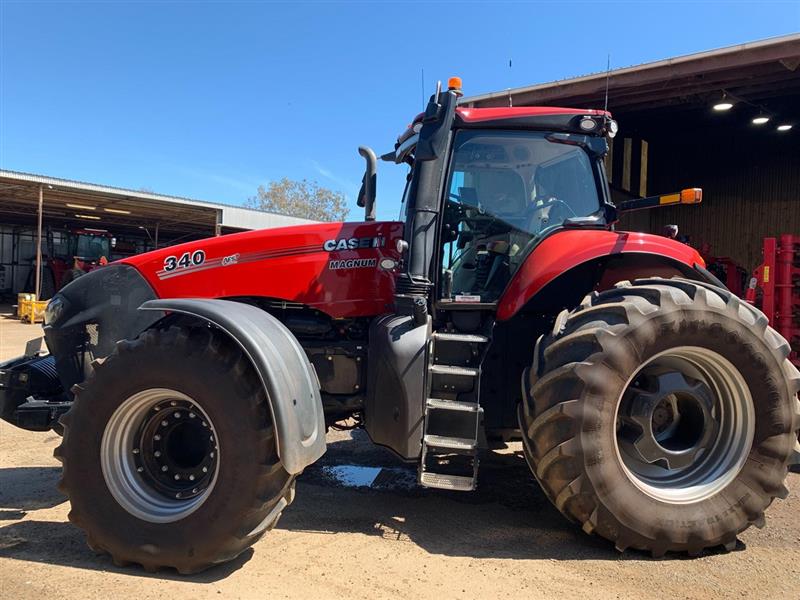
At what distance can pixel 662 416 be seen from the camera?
3.29m

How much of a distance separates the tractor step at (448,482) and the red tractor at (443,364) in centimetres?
2

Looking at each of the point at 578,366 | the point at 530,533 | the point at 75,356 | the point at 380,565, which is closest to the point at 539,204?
the point at 578,366

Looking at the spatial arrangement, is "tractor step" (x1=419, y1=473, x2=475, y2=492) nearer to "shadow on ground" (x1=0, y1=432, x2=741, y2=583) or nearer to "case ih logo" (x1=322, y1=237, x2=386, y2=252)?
"shadow on ground" (x1=0, y1=432, x2=741, y2=583)

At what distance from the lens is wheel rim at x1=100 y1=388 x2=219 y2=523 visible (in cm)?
288

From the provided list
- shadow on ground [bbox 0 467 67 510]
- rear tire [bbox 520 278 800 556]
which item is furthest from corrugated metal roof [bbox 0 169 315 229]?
rear tire [bbox 520 278 800 556]

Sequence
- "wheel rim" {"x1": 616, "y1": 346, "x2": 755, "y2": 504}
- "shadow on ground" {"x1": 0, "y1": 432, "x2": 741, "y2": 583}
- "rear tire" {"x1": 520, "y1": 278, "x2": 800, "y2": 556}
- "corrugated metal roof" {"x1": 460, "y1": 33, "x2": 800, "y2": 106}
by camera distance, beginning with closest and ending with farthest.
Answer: "rear tire" {"x1": 520, "y1": 278, "x2": 800, "y2": 556}, "shadow on ground" {"x1": 0, "y1": 432, "x2": 741, "y2": 583}, "wheel rim" {"x1": 616, "y1": 346, "x2": 755, "y2": 504}, "corrugated metal roof" {"x1": 460, "y1": 33, "x2": 800, "y2": 106}

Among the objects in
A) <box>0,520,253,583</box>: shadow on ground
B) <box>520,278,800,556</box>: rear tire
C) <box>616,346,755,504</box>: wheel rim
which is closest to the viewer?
<box>0,520,253,583</box>: shadow on ground

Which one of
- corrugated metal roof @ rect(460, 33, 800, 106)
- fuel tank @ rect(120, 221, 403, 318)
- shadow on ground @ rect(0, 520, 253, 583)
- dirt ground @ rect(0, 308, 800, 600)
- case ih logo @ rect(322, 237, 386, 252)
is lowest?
shadow on ground @ rect(0, 520, 253, 583)

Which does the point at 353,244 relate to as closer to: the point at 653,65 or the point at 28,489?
the point at 28,489

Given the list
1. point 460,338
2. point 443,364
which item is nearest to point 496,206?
point 460,338

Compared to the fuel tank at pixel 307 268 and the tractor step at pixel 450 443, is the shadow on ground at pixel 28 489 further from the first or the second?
the tractor step at pixel 450 443

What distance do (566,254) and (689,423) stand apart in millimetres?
1226

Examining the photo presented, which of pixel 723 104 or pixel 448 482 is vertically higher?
pixel 723 104

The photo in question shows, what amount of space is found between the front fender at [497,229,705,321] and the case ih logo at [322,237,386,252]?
0.91 m
